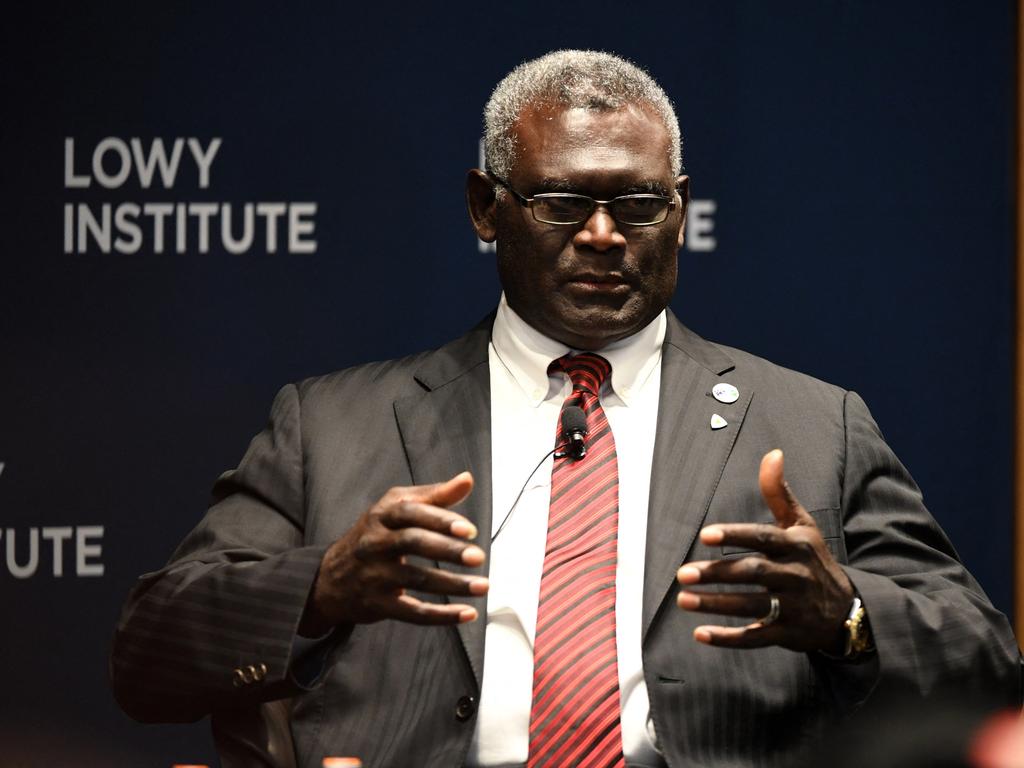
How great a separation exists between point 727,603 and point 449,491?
1.31 feet

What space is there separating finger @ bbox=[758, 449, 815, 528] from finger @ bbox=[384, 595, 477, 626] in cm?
44

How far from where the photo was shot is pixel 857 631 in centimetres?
218

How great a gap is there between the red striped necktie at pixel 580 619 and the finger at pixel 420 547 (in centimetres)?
46

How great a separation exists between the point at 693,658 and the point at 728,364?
0.61 meters

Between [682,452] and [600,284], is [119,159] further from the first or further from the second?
[682,452]

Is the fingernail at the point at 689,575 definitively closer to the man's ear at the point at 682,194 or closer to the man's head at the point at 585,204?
the man's head at the point at 585,204

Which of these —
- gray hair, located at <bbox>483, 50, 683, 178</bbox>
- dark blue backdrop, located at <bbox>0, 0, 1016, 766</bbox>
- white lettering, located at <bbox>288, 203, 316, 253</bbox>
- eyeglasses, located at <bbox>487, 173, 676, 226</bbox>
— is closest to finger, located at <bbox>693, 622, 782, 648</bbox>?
eyeglasses, located at <bbox>487, 173, 676, 226</bbox>

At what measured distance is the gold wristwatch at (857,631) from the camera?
2.17 meters

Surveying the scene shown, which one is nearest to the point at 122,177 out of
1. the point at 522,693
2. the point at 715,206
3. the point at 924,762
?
the point at 715,206

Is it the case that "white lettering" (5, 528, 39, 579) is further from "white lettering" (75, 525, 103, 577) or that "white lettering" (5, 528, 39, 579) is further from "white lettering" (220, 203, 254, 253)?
"white lettering" (220, 203, 254, 253)

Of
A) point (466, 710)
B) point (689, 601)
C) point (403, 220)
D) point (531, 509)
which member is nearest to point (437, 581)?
point (689, 601)

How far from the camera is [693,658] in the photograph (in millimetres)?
2393

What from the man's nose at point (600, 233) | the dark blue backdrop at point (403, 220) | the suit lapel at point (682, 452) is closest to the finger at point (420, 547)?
the suit lapel at point (682, 452)

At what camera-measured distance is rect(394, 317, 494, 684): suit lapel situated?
99.0 inches
